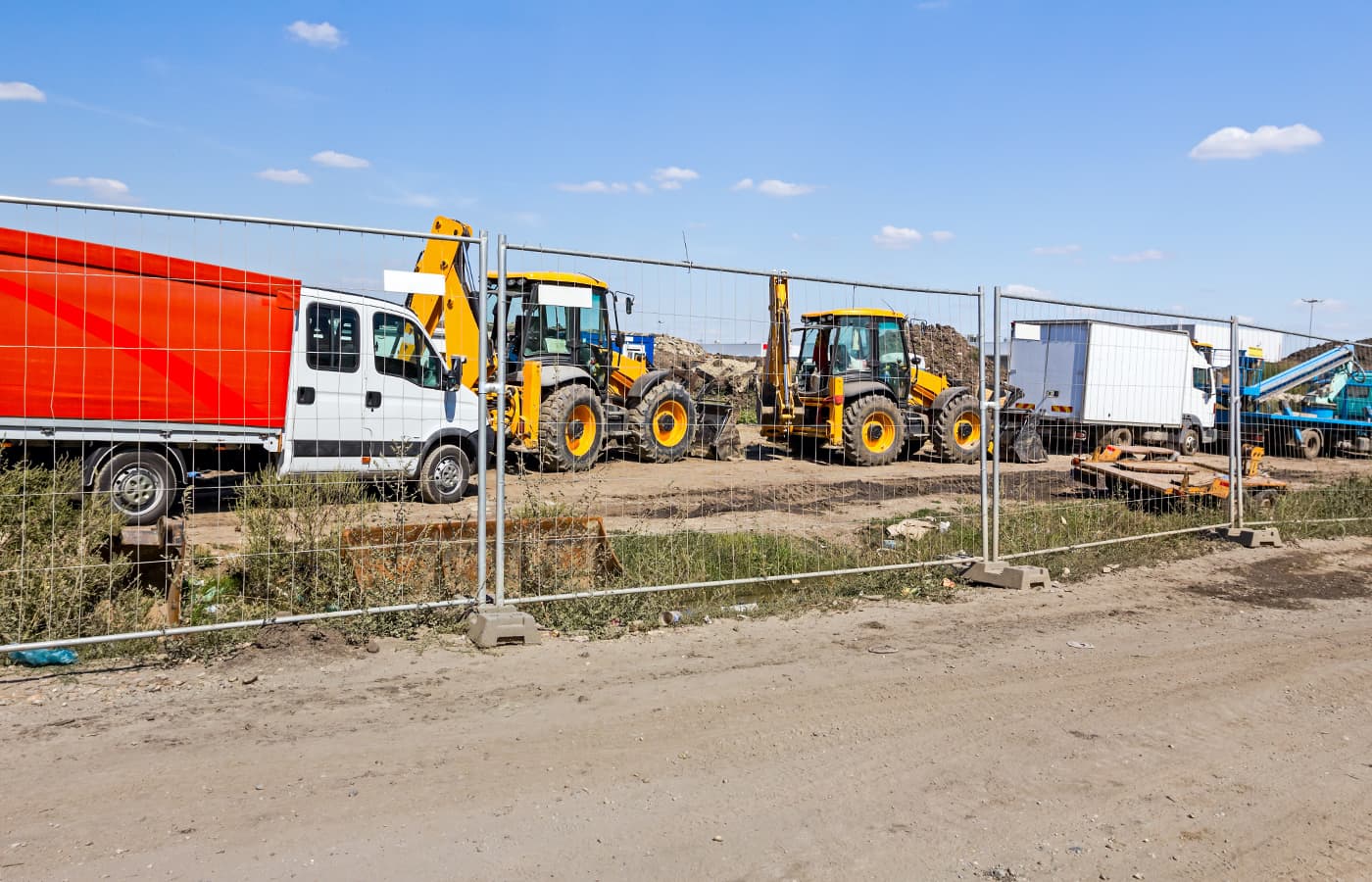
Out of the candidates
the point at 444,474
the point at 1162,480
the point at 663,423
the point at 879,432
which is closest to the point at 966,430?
the point at 879,432

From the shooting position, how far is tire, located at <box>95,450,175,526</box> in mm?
9453

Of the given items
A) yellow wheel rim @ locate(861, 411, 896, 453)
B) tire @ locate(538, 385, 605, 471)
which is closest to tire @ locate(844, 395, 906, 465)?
yellow wheel rim @ locate(861, 411, 896, 453)

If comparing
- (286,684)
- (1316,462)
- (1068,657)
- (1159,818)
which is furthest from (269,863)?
(1316,462)

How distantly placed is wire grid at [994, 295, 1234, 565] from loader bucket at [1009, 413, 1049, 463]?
76 millimetres

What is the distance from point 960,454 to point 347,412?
493 inches

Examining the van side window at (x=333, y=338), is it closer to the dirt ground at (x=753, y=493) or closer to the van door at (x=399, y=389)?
the van door at (x=399, y=389)

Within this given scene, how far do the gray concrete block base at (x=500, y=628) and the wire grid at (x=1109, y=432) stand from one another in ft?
14.6

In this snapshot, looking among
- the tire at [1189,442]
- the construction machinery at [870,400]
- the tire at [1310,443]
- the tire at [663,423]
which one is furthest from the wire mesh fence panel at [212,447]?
the tire at [1310,443]

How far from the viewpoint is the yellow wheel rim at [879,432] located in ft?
59.9

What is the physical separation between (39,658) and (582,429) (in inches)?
396

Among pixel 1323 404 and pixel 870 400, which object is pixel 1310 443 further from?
pixel 870 400

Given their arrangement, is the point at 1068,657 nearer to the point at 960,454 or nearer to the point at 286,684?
the point at 286,684

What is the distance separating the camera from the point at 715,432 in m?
16.7

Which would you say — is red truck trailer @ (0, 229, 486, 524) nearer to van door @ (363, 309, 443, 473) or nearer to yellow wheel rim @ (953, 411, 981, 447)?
van door @ (363, 309, 443, 473)
